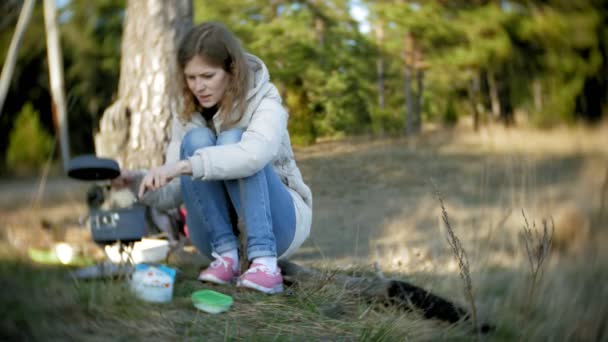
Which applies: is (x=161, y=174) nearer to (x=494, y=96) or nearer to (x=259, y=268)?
(x=259, y=268)

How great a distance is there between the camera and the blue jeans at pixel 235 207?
Result: 2.19 meters

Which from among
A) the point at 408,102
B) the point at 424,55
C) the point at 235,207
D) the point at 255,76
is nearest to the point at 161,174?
the point at 235,207

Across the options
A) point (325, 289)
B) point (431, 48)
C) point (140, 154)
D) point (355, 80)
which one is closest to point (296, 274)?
point (325, 289)

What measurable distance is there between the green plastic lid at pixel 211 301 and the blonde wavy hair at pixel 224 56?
0.66 m

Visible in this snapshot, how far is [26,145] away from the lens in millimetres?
6754

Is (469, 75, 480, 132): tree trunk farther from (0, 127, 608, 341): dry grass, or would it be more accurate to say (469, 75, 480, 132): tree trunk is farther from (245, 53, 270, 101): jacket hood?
(245, 53, 270, 101): jacket hood

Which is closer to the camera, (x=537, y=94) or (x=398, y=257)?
(x=398, y=257)

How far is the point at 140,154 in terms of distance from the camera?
12.2 feet

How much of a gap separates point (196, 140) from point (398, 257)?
1458 mm

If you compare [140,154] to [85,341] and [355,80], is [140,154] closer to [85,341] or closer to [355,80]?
[355,80]

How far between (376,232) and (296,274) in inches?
44.1

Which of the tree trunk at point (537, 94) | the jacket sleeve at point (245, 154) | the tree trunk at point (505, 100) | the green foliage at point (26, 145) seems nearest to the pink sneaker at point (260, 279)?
the jacket sleeve at point (245, 154)

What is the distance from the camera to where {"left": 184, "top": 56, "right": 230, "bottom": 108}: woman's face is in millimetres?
2223

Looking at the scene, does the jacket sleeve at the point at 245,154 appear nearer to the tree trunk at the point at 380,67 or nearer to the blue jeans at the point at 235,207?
the blue jeans at the point at 235,207
